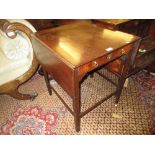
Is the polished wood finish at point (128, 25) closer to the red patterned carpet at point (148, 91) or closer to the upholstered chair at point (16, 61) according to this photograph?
the red patterned carpet at point (148, 91)

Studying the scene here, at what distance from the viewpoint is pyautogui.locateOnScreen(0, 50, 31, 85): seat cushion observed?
1.61m

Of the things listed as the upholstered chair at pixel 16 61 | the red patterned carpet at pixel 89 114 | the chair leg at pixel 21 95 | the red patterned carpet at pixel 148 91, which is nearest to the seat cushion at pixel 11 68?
the upholstered chair at pixel 16 61

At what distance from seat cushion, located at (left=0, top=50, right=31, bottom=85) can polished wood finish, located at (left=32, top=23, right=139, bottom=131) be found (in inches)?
15.5

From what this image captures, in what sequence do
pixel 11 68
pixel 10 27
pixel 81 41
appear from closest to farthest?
pixel 81 41 → pixel 10 27 → pixel 11 68

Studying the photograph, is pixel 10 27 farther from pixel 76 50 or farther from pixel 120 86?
pixel 120 86

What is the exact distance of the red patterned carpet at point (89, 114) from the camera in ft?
5.32

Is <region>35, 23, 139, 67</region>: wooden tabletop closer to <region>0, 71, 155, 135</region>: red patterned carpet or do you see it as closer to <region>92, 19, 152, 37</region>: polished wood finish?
<region>92, 19, 152, 37</region>: polished wood finish

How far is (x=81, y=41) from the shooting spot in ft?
4.28


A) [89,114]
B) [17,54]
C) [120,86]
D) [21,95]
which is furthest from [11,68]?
[120,86]

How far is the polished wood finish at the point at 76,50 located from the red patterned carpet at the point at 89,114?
254 mm

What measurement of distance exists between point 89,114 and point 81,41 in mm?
867
